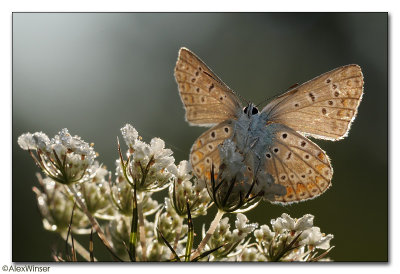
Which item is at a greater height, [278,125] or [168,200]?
[278,125]

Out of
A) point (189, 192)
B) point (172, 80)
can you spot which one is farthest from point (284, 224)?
point (172, 80)

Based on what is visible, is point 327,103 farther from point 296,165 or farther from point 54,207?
point 54,207

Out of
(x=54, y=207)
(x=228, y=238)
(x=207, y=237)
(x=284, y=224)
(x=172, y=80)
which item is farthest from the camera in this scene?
(x=172, y=80)

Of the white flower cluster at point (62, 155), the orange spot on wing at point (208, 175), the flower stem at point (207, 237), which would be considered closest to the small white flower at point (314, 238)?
the flower stem at point (207, 237)

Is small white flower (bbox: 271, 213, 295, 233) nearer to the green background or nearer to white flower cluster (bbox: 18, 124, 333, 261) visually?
white flower cluster (bbox: 18, 124, 333, 261)

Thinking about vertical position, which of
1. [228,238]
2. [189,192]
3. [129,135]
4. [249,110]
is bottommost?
[228,238]

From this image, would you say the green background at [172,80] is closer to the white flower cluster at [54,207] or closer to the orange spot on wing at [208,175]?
the white flower cluster at [54,207]

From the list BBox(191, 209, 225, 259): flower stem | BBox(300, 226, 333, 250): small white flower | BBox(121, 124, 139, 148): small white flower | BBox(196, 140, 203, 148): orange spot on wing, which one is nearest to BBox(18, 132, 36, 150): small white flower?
BBox(121, 124, 139, 148): small white flower
